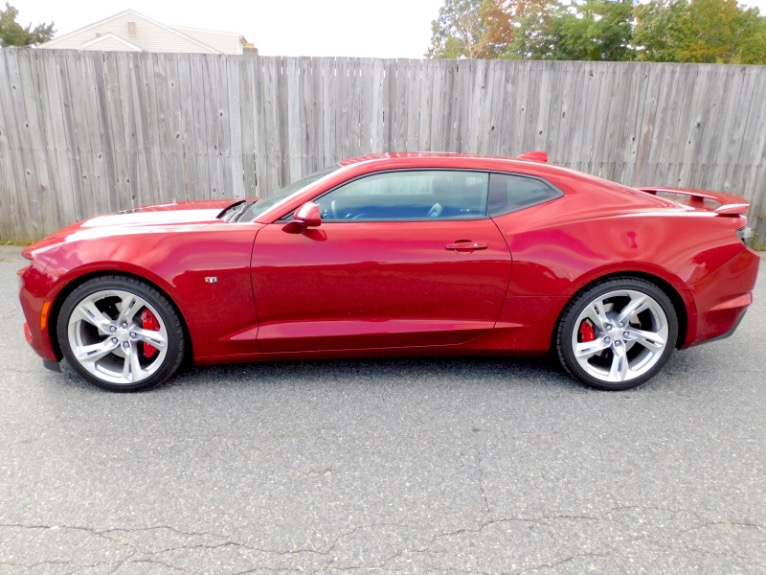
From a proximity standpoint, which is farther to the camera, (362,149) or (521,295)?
(362,149)

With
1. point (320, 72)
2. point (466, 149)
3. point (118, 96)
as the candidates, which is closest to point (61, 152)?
point (118, 96)

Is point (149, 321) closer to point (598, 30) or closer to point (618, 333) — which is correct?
point (618, 333)

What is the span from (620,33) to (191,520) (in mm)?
29474

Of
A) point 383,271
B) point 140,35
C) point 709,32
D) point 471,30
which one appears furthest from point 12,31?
point 383,271

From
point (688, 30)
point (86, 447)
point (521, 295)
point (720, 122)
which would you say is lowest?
point (86, 447)

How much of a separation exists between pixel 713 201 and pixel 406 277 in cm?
223

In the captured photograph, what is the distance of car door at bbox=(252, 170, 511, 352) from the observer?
3039mm

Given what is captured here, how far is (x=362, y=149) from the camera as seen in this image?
6.49 meters

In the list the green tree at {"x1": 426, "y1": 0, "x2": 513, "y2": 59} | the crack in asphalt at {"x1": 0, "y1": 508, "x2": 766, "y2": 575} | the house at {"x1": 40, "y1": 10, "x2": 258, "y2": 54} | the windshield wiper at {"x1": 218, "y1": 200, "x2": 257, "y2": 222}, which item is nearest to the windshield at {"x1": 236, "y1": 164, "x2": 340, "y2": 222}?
the windshield wiper at {"x1": 218, "y1": 200, "x2": 257, "y2": 222}

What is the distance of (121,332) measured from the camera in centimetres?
308

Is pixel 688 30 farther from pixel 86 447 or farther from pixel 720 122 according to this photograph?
pixel 86 447

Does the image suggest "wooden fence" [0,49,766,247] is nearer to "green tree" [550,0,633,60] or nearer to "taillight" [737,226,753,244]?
"taillight" [737,226,753,244]

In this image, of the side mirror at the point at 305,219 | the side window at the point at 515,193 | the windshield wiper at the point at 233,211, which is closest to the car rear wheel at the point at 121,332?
the windshield wiper at the point at 233,211

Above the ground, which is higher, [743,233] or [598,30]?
[598,30]
